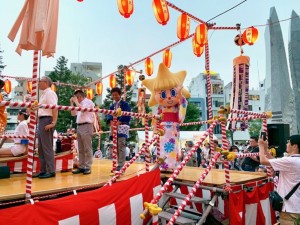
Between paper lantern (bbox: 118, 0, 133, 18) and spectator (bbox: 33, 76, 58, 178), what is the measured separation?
11.1ft

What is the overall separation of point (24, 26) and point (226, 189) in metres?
4.65

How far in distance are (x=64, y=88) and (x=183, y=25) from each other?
2558 centimetres

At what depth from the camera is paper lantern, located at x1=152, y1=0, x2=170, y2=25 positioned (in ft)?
25.5

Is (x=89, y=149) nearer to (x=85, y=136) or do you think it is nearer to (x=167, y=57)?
(x=85, y=136)

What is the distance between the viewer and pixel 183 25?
8.80 metres

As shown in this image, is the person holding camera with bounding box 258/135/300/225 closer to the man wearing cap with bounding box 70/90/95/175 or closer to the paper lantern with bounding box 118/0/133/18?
the man wearing cap with bounding box 70/90/95/175

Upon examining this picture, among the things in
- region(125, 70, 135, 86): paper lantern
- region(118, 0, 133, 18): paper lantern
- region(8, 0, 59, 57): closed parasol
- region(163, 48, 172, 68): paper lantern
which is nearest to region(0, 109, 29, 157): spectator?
region(8, 0, 59, 57): closed parasol

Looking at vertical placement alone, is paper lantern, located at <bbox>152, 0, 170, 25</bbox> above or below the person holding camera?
above

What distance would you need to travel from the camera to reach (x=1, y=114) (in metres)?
5.71

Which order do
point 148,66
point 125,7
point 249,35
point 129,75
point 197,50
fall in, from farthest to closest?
point 129,75
point 148,66
point 197,50
point 249,35
point 125,7

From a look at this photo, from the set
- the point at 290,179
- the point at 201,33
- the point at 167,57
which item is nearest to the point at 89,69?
the point at 167,57

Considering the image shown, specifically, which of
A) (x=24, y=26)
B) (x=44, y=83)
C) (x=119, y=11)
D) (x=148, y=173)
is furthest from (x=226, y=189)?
(x=119, y=11)

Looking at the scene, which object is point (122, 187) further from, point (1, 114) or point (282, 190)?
point (1, 114)

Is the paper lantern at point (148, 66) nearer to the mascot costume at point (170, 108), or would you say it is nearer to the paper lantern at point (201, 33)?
the paper lantern at point (201, 33)
